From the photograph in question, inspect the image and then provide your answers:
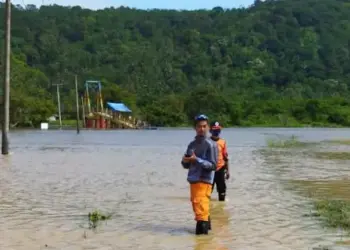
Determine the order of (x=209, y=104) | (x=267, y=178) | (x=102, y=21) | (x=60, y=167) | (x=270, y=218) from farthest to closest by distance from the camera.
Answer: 1. (x=102, y=21)
2. (x=209, y=104)
3. (x=60, y=167)
4. (x=267, y=178)
5. (x=270, y=218)

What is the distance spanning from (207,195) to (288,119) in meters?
107

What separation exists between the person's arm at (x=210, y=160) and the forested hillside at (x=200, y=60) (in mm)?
84113

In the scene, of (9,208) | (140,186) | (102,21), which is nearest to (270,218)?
(9,208)

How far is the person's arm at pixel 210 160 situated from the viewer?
357 inches

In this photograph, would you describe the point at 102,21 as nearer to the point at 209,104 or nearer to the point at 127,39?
the point at 127,39

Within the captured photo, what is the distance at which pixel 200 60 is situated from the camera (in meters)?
153

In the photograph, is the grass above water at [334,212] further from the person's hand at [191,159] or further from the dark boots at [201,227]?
the person's hand at [191,159]

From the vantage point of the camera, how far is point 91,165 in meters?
22.7

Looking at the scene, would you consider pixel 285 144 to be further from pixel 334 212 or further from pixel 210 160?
pixel 210 160

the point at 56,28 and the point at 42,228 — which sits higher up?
the point at 56,28

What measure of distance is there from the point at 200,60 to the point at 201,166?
476ft

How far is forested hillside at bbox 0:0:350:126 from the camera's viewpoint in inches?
4459

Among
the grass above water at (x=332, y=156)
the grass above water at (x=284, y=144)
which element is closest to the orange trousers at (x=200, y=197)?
the grass above water at (x=332, y=156)

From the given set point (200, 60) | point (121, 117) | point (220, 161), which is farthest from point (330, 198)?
point (200, 60)
